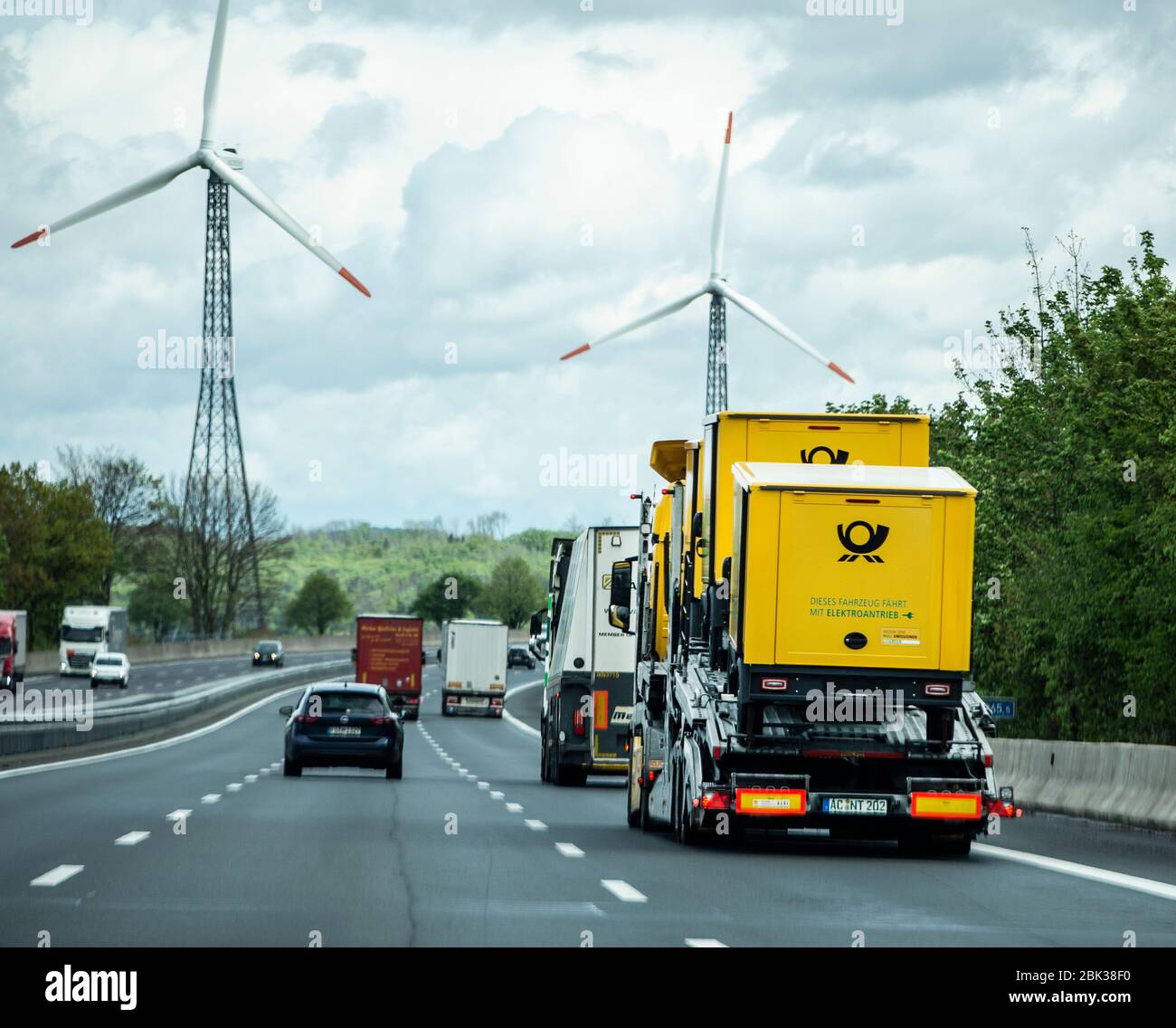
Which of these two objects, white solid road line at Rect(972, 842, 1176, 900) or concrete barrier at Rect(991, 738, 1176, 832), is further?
concrete barrier at Rect(991, 738, 1176, 832)

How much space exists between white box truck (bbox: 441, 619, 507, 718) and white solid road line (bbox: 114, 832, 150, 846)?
60.1m

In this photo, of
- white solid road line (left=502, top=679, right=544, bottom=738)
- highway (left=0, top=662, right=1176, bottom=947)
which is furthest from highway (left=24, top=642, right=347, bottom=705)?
highway (left=0, top=662, right=1176, bottom=947)

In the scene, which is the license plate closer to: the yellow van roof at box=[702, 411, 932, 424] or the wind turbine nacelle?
the yellow van roof at box=[702, 411, 932, 424]

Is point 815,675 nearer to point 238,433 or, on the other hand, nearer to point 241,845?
point 241,845

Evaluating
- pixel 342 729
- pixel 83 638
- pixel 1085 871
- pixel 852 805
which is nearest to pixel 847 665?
pixel 852 805

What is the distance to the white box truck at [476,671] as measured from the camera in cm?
7856

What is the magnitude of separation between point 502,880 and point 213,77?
31.8 metres

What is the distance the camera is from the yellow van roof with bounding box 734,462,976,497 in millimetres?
16922

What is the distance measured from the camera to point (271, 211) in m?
39.7

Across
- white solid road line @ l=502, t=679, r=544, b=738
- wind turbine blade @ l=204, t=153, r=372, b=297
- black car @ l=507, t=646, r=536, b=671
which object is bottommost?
white solid road line @ l=502, t=679, r=544, b=738

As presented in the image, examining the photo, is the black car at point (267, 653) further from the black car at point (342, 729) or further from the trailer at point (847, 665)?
the trailer at point (847, 665)

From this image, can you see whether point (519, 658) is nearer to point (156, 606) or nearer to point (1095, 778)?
point (156, 606)
